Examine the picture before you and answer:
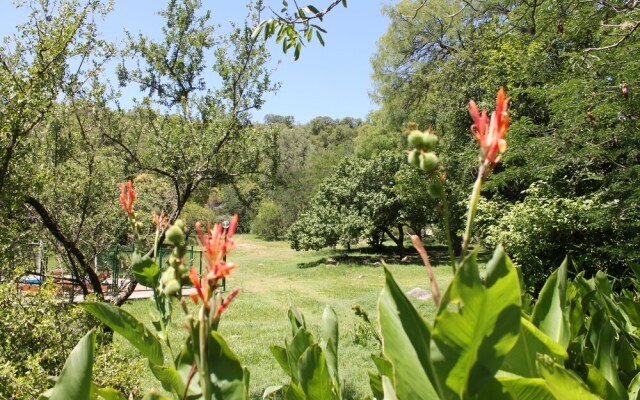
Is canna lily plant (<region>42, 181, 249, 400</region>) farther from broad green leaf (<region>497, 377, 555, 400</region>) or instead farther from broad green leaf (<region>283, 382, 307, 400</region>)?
broad green leaf (<region>497, 377, 555, 400</region>)

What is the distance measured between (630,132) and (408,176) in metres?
12.0

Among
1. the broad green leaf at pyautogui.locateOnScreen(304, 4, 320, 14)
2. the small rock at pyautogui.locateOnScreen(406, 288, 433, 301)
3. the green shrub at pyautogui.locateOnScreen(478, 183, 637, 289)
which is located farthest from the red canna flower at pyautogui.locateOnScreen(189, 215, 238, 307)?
the small rock at pyautogui.locateOnScreen(406, 288, 433, 301)

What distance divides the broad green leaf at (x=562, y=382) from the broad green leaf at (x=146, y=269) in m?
0.69

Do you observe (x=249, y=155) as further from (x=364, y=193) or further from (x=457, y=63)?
(x=364, y=193)

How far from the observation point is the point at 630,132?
4.66m

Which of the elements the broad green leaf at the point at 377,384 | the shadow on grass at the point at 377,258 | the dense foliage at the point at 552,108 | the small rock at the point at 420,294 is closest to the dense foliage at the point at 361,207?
the shadow on grass at the point at 377,258

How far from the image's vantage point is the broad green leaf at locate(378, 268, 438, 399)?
638 millimetres

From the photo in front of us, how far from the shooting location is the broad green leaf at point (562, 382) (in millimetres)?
625

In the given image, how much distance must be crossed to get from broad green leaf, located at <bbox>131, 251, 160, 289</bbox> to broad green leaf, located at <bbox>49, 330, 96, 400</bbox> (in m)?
0.20

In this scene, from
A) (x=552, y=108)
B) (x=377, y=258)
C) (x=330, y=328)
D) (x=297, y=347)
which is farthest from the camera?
(x=377, y=258)

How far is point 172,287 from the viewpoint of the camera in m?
0.59

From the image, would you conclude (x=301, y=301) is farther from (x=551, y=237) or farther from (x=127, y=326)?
(x=127, y=326)

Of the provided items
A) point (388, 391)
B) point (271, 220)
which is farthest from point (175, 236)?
point (271, 220)

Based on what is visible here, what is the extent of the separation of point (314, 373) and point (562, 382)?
42 centimetres
